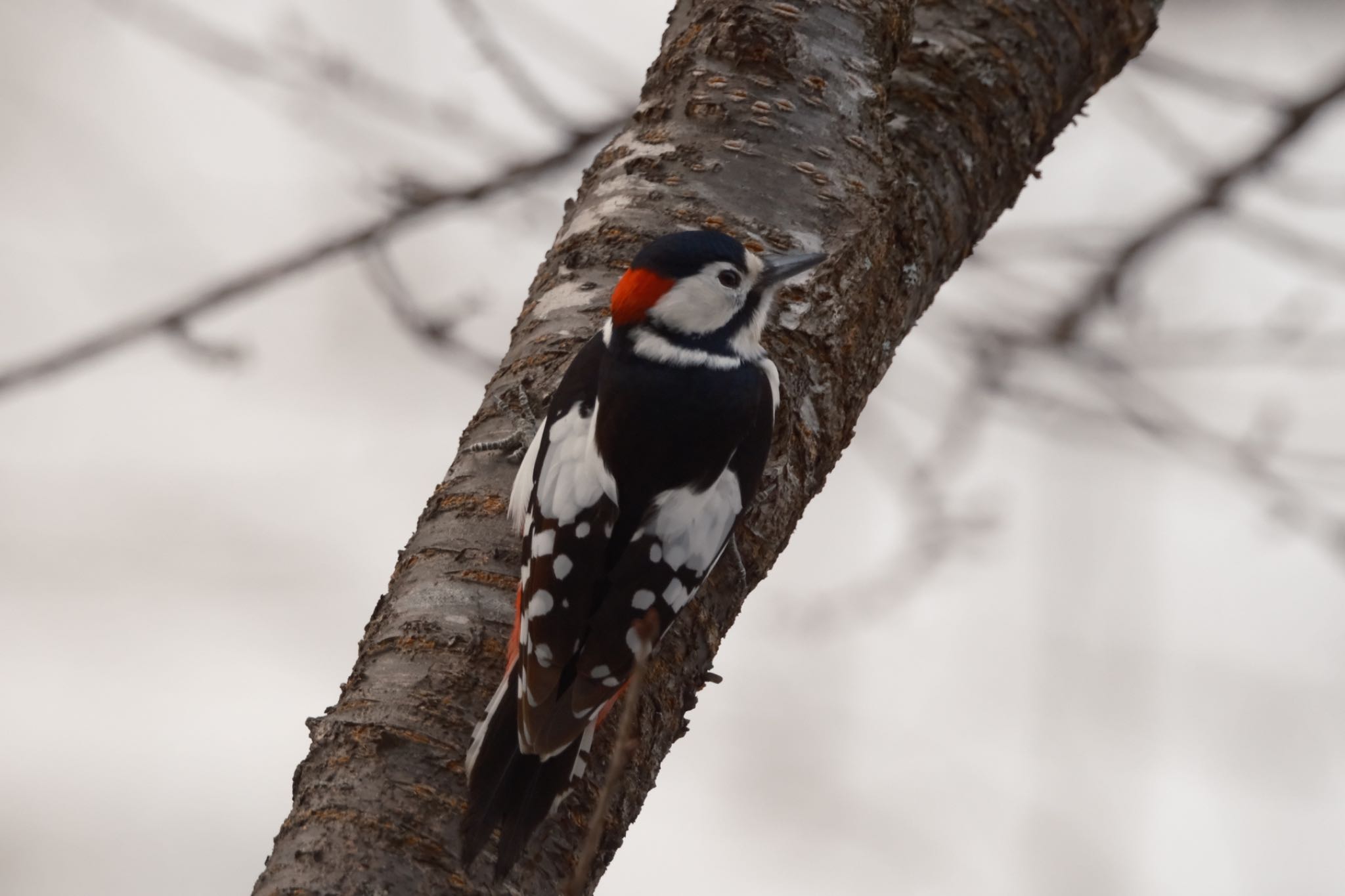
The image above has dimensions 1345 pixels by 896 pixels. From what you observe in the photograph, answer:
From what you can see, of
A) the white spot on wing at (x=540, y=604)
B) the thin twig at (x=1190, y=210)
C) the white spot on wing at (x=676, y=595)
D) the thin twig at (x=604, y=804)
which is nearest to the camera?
the thin twig at (x=604, y=804)

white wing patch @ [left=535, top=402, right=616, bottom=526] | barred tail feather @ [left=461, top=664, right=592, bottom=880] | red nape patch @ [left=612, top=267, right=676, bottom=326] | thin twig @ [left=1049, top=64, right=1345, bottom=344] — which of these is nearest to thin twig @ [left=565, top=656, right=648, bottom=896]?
barred tail feather @ [left=461, top=664, right=592, bottom=880]

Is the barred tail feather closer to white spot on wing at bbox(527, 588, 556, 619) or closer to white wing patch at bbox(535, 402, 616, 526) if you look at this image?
white spot on wing at bbox(527, 588, 556, 619)

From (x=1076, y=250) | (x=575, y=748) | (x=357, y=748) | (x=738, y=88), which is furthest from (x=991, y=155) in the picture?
(x=357, y=748)

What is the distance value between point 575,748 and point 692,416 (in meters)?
0.75

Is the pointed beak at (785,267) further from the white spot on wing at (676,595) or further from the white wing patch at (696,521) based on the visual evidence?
the white spot on wing at (676,595)

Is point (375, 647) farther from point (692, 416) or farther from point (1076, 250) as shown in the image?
point (1076, 250)

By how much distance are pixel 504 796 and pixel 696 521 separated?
665 millimetres

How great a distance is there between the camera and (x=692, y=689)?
7.39ft

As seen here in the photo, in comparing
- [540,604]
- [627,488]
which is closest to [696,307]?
[627,488]

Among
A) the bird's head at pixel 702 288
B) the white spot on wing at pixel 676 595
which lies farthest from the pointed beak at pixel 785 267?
the white spot on wing at pixel 676 595

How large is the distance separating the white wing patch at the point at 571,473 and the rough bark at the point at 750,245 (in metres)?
→ 0.08

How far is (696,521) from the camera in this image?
2.32 m

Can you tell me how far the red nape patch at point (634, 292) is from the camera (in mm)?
2539

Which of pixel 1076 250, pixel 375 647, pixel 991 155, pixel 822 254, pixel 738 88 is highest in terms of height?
pixel 1076 250
